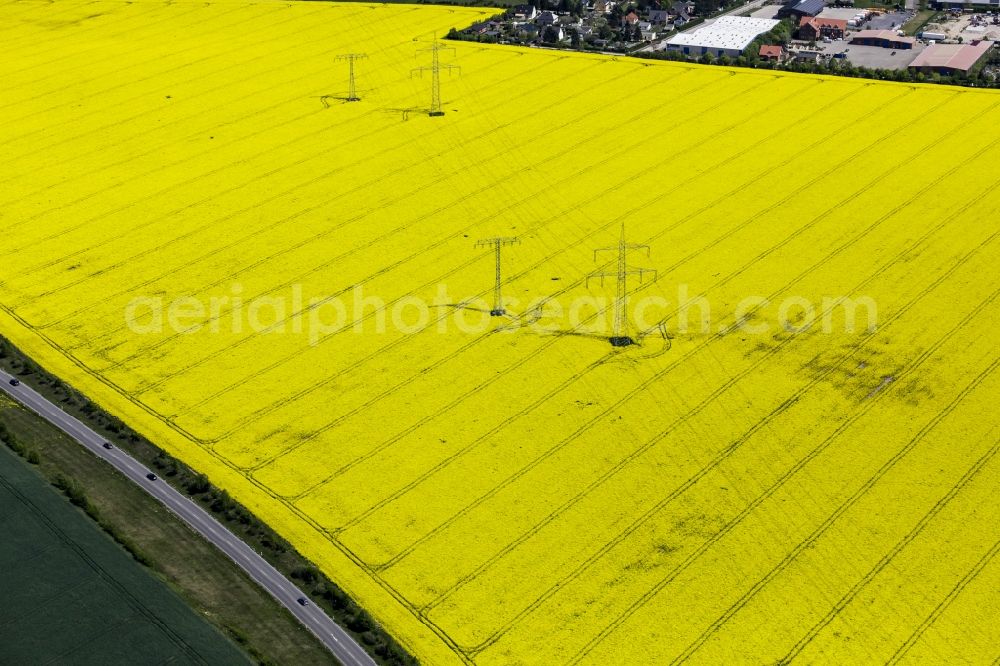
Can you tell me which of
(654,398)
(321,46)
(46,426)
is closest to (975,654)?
(654,398)

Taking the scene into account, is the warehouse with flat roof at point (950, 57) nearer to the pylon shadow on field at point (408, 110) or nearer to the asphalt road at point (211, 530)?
the pylon shadow on field at point (408, 110)

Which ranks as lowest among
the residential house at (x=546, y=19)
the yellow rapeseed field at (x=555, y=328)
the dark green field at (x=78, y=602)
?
the dark green field at (x=78, y=602)

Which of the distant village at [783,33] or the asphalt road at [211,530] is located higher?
the distant village at [783,33]

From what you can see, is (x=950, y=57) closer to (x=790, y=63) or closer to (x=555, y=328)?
(x=790, y=63)

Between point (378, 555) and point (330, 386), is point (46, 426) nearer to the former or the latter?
point (330, 386)

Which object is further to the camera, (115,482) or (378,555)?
(115,482)

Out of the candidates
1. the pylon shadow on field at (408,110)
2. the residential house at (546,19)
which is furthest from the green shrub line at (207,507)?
the residential house at (546,19)
